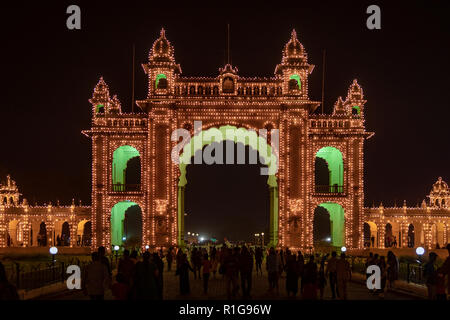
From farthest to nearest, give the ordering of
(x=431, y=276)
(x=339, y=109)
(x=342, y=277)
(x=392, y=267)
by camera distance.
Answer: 1. (x=339, y=109)
2. (x=392, y=267)
3. (x=342, y=277)
4. (x=431, y=276)

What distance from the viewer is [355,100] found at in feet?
143

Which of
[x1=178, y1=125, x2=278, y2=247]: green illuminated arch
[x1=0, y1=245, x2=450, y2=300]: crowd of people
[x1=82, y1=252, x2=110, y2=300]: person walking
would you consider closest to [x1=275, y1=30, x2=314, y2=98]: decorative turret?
[x1=178, y1=125, x2=278, y2=247]: green illuminated arch

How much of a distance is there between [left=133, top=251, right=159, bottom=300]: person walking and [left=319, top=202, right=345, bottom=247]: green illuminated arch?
30.7m

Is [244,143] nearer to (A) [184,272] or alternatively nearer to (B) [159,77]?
(B) [159,77]

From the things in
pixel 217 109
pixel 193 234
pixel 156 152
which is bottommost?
pixel 193 234

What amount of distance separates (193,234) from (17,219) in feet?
110

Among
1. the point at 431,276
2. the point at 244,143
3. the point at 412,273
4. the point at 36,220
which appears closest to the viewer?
the point at 431,276

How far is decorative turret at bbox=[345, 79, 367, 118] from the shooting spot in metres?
43.5

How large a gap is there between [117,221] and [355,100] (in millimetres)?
20164

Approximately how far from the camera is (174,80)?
41250mm

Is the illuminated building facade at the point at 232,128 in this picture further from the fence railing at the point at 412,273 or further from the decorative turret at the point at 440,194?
the fence railing at the point at 412,273

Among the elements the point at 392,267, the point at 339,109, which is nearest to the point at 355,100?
the point at 339,109
